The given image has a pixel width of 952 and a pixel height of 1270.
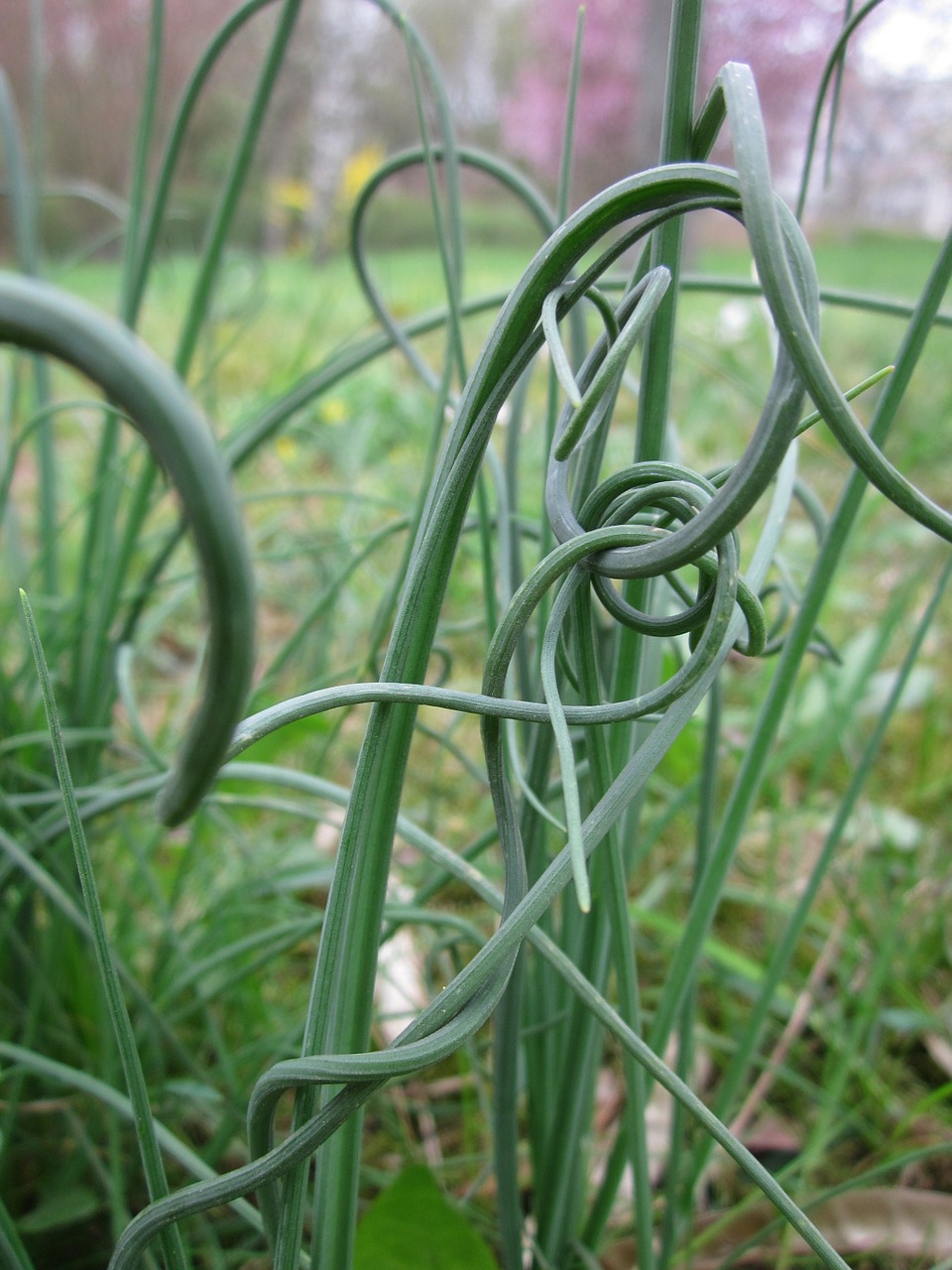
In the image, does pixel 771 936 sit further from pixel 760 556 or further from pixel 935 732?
pixel 760 556

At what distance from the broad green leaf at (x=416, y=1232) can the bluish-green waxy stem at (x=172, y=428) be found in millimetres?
255

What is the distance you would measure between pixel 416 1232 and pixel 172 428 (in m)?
0.30

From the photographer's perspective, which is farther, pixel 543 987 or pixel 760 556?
pixel 543 987

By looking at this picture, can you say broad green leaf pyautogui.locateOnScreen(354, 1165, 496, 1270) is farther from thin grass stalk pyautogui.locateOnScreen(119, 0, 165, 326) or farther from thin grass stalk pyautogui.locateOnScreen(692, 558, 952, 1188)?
thin grass stalk pyautogui.locateOnScreen(119, 0, 165, 326)

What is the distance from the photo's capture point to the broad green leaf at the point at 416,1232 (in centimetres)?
31

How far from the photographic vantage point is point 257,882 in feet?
1.52

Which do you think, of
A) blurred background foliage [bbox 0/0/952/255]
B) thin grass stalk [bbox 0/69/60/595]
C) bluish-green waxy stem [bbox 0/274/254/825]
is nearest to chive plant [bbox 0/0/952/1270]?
bluish-green waxy stem [bbox 0/274/254/825]

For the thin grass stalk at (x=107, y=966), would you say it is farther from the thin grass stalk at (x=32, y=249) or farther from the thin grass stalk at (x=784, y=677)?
the thin grass stalk at (x=32, y=249)

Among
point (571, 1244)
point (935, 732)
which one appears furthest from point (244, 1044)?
point (935, 732)

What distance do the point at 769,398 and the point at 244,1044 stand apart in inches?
16.9

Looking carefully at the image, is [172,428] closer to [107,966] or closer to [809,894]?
[107,966]

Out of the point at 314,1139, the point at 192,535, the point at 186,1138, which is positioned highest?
the point at 192,535

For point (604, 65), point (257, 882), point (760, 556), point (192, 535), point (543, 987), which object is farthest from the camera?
point (604, 65)

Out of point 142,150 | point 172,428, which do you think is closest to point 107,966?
point 172,428
